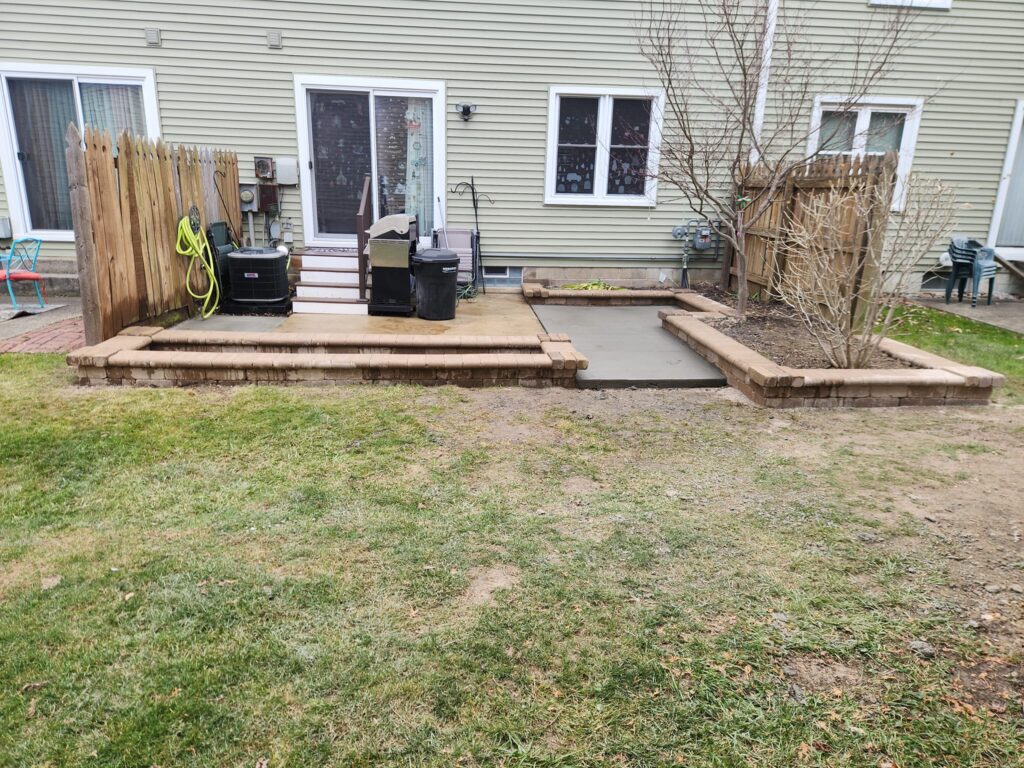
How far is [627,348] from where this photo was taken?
6059mm

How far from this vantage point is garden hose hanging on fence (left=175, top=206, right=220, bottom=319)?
655 centimetres

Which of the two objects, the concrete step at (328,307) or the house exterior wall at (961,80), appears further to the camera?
the house exterior wall at (961,80)

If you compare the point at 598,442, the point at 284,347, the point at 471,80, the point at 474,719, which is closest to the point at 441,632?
A: the point at 474,719

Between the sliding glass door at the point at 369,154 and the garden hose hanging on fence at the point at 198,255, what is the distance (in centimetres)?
178

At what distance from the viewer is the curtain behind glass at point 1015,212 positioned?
9258 mm

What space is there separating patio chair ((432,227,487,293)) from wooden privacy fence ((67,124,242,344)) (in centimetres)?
268

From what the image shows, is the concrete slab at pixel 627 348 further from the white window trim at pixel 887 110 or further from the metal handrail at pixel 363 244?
the white window trim at pixel 887 110

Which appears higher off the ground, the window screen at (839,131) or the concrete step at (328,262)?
the window screen at (839,131)

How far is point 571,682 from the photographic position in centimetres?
206

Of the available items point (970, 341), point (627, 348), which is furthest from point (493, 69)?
point (970, 341)

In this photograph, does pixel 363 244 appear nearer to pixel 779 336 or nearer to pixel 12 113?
pixel 779 336

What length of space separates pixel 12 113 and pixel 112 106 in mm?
1132

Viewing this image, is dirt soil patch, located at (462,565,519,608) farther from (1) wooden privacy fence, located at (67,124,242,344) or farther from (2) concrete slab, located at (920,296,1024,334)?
(2) concrete slab, located at (920,296,1024,334)

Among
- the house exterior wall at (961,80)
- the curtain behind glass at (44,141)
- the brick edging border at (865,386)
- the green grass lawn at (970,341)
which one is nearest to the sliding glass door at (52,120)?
the curtain behind glass at (44,141)
